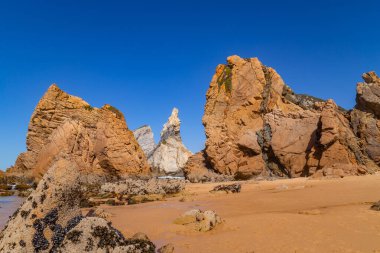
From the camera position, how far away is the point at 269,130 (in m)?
37.5

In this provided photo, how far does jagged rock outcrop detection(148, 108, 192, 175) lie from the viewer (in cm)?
8088

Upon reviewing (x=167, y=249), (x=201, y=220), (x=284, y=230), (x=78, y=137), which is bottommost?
(x=167, y=249)

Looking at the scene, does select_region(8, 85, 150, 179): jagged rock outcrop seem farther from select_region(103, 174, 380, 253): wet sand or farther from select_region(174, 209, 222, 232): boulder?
select_region(174, 209, 222, 232): boulder

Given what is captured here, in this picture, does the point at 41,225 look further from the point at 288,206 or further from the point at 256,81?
the point at 256,81

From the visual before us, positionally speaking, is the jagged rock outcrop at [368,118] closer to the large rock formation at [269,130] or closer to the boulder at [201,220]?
the large rock formation at [269,130]

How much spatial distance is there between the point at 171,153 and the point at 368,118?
56110mm

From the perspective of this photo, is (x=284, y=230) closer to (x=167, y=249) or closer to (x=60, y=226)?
(x=167, y=249)

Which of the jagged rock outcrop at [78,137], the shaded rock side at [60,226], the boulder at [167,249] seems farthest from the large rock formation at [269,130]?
the shaded rock side at [60,226]

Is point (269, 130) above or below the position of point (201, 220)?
above

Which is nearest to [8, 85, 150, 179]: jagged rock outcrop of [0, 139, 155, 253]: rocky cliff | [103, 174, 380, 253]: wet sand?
[103, 174, 380, 253]: wet sand

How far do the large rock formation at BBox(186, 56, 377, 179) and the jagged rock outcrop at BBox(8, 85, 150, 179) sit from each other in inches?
376

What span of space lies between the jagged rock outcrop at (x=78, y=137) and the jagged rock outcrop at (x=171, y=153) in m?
34.1

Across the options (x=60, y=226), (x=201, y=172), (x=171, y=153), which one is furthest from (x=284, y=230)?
(x=171, y=153)

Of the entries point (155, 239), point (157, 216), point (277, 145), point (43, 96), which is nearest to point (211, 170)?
point (277, 145)
